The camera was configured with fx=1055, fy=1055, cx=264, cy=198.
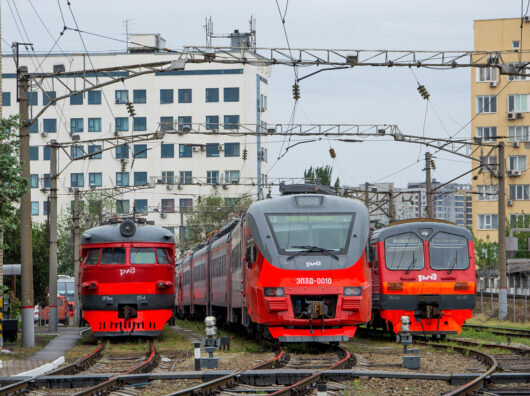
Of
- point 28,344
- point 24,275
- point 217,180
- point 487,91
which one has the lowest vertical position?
point 28,344

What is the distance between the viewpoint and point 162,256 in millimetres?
25422

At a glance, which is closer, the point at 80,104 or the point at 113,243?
the point at 113,243

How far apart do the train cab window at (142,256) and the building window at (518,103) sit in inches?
2336

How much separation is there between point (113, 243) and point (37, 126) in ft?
227

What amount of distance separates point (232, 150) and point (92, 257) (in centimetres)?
6576

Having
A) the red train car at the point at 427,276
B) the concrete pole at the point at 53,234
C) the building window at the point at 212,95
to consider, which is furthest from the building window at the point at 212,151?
the red train car at the point at 427,276

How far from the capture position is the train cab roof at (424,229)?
24188mm

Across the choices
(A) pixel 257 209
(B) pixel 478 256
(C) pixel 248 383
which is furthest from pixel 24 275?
(B) pixel 478 256

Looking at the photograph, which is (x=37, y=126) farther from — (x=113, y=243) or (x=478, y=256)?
(x=113, y=243)

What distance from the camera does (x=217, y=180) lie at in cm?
9144

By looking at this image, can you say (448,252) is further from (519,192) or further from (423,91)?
(519,192)

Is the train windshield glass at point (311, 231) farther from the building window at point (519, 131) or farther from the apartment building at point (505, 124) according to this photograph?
the building window at point (519, 131)

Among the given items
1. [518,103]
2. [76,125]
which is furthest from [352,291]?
[76,125]

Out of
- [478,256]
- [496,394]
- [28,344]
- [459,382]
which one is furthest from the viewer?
[478,256]
